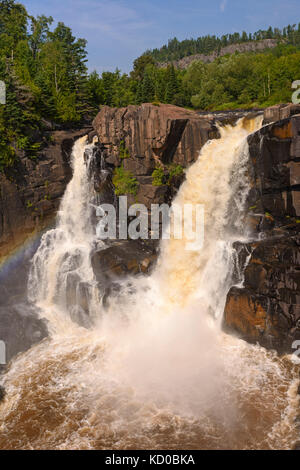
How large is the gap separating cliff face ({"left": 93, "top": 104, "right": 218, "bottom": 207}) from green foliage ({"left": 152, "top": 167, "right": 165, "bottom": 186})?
0.31m

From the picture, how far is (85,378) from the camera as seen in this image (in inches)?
668

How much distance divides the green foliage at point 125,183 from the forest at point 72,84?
253 inches

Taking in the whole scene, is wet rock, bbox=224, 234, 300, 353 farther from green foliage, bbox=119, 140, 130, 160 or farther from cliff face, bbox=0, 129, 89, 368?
green foliage, bbox=119, 140, 130, 160

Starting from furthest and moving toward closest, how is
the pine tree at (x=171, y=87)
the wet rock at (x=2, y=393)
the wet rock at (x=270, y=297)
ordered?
the pine tree at (x=171, y=87), the wet rock at (x=270, y=297), the wet rock at (x=2, y=393)

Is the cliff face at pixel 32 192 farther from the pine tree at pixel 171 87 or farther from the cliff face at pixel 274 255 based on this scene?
the pine tree at pixel 171 87

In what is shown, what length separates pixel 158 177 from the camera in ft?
84.9

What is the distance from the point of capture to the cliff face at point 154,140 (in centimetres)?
2547

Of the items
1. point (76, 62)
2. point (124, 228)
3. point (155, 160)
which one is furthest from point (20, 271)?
point (76, 62)

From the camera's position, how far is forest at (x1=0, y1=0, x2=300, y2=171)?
2770cm

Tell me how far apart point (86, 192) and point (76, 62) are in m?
22.3

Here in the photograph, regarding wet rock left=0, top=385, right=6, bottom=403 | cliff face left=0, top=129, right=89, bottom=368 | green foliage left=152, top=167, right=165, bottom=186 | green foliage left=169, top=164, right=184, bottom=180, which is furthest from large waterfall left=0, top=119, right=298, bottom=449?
green foliage left=152, top=167, right=165, bottom=186

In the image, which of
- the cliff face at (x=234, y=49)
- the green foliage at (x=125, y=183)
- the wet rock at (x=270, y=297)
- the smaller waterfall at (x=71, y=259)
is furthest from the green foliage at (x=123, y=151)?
the cliff face at (x=234, y=49)

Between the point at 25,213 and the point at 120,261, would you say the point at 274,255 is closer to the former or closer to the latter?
the point at 120,261
